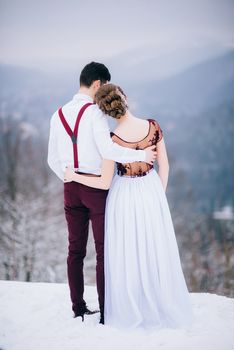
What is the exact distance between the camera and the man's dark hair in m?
2.70

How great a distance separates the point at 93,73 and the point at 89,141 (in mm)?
420

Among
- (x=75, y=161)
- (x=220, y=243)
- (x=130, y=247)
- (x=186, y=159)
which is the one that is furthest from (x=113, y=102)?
(x=186, y=159)

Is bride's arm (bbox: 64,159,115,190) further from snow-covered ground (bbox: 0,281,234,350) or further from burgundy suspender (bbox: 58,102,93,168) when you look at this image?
snow-covered ground (bbox: 0,281,234,350)

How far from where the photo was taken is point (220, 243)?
2047 centimetres

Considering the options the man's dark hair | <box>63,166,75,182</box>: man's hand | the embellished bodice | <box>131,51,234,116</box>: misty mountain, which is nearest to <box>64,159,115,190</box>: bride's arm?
<box>63,166,75,182</box>: man's hand

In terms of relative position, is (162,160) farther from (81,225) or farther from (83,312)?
(83,312)

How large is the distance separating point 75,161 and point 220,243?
18723 mm

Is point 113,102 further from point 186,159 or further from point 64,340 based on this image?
point 186,159

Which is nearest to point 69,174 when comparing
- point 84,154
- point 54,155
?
point 84,154

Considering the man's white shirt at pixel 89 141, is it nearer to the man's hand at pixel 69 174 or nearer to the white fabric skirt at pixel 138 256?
the man's hand at pixel 69 174

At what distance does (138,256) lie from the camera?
109 inches

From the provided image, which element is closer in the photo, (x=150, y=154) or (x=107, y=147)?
(x=107, y=147)

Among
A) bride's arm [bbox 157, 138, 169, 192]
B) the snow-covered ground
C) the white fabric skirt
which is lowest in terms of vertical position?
the snow-covered ground

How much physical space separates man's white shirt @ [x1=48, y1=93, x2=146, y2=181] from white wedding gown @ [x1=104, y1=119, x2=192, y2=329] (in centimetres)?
21
